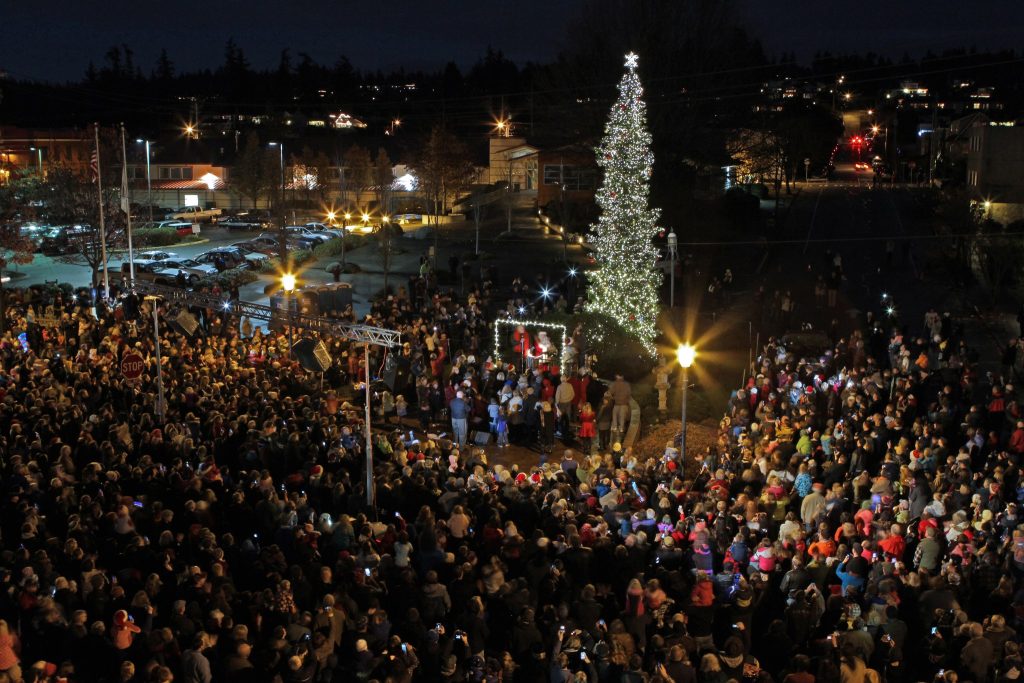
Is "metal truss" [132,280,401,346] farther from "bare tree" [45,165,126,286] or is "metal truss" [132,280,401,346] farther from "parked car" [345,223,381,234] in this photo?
"parked car" [345,223,381,234]

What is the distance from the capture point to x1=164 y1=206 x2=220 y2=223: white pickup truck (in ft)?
183

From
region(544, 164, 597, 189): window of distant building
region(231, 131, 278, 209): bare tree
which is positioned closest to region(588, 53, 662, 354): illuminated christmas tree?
region(544, 164, 597, 189): window of distant building

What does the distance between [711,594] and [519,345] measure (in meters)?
13.4

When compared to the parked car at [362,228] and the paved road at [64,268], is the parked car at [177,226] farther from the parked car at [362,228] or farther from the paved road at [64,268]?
the parked car at [362,228]

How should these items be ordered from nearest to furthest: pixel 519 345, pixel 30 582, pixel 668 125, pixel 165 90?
pixel 30 582, pixel 519 345, pixel 668 125, pixel 165 90

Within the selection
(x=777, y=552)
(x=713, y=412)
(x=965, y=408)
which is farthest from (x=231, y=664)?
(x=713, y=412)

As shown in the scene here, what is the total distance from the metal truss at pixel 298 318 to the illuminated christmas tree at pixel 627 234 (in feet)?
20.9

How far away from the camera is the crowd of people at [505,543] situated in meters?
8.28

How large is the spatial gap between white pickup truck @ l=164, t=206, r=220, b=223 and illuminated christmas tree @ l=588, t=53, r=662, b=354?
118 feet

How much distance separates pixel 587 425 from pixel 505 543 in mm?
7703

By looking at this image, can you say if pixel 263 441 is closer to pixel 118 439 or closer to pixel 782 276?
pixel 118 439

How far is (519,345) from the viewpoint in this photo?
74.1 ft

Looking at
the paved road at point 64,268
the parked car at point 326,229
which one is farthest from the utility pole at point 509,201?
the paved road at point 64,268

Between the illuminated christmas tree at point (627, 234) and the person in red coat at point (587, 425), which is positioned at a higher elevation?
the illuminated christmas tree at point (627, 234)
